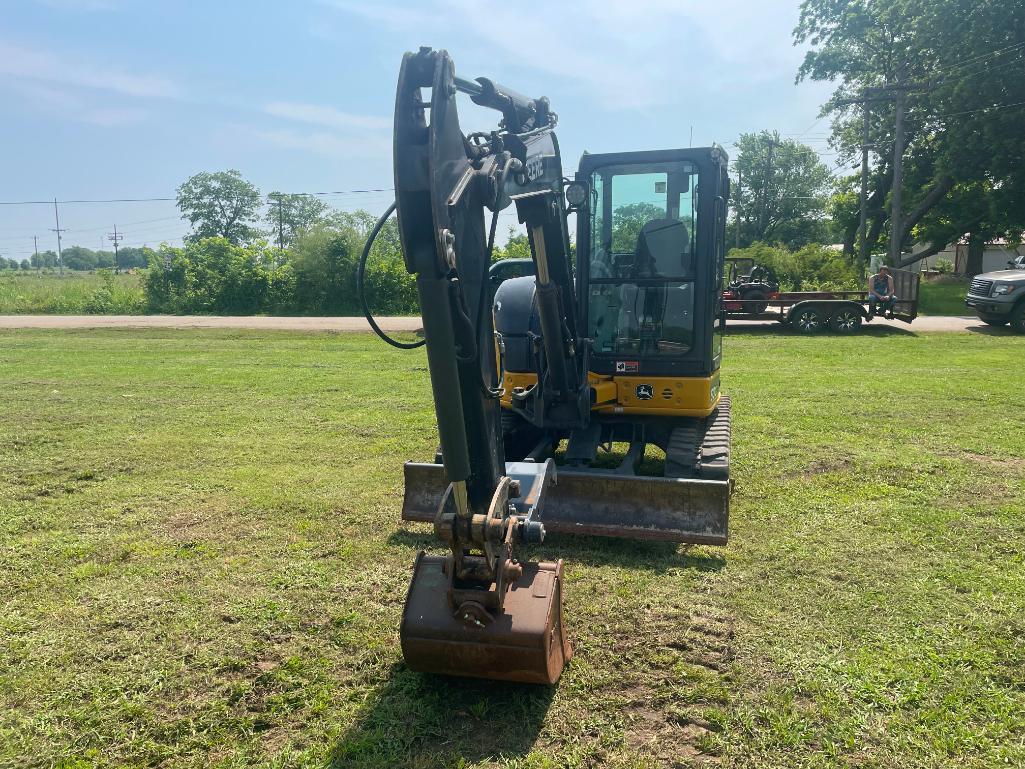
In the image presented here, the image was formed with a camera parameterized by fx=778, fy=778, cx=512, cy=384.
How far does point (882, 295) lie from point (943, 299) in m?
10.8

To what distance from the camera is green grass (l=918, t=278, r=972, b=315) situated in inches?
974

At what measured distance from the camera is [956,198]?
30688 mm

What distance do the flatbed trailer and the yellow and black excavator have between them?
41.0 feet

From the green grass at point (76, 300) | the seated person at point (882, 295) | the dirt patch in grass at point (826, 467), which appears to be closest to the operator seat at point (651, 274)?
the dirt patch in grass at point (826, 467)

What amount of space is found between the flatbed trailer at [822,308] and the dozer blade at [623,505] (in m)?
14.8

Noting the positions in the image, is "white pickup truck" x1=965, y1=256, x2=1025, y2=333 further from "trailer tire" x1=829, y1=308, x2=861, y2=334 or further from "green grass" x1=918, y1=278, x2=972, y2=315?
"green grass" x1=918, y1=278, x2=972, y2=315

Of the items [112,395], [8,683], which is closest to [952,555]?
[8,683]

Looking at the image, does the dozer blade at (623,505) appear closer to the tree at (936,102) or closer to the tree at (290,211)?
the tree at (936,102)

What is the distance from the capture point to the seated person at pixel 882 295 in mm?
18609

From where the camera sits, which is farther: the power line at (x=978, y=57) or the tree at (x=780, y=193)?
the tree at (x=780, y=193)

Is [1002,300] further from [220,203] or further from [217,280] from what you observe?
[220,203]

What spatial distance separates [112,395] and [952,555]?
1033cm

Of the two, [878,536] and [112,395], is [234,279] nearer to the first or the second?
[112,395]

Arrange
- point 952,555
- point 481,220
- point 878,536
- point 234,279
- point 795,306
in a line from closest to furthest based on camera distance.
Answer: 1. point 481,220
2. point 952,555
3. point 878,536
4. point 795,306
5. point 234,279
